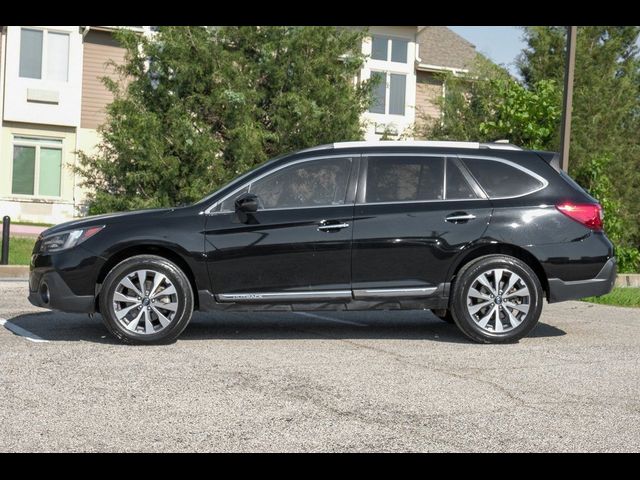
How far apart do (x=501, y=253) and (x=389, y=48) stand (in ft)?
97.4

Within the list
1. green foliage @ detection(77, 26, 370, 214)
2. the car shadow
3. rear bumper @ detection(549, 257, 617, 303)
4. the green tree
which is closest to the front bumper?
the car shadow

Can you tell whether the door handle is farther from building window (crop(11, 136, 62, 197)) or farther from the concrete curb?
building window (crop(11, 136, 62, 197))

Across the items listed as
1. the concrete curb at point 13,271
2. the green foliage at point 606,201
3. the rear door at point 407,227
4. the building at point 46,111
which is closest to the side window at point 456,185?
the rear door at point 407,227

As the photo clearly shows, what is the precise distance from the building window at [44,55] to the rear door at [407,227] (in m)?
26.6

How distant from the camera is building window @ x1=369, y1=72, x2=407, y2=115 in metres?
37.9

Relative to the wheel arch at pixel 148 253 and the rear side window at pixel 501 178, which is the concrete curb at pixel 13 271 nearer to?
the wheel arch at pixel 148 253

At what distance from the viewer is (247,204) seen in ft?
29.5

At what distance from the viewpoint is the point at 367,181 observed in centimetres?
934

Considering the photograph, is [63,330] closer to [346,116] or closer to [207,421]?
[207,421]

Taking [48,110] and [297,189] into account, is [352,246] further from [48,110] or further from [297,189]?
→ [48,110]

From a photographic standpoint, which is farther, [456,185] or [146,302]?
[456,185]

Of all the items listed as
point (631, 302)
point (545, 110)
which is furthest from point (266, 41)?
point (631, 302)

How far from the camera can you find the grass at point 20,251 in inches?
759

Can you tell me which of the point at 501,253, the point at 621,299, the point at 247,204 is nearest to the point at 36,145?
the point at 621,299
